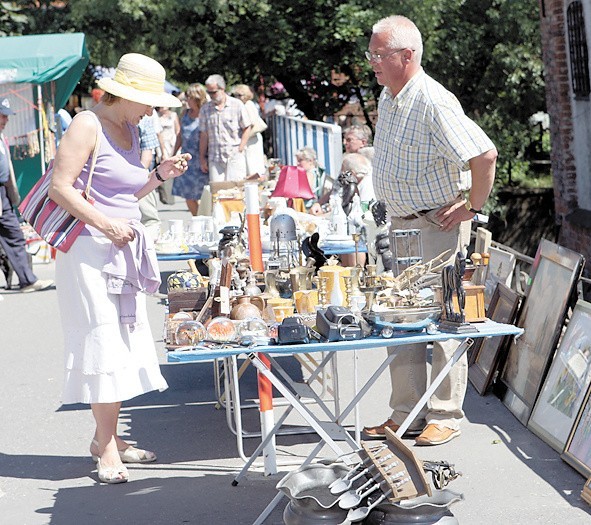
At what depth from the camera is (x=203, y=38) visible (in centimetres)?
2053

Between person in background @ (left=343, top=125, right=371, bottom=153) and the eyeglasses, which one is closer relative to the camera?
the eyeglasses

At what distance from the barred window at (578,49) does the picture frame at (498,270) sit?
4.91 metres

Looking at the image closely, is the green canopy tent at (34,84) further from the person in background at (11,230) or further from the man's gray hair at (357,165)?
the man's gray hair at (357,165)

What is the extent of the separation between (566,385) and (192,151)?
8.53 metres

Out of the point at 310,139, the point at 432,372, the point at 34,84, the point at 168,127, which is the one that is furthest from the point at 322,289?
the point at 168,127

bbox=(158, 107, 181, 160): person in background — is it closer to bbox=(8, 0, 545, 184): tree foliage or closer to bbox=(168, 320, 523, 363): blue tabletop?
bbox=(8, 0, 545, 184): tree foliage

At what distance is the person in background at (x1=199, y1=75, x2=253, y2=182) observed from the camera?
43.3 feet

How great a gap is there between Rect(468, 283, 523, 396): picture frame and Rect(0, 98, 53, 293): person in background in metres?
5.83

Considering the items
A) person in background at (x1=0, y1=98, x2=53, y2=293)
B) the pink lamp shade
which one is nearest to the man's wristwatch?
the pink lamp shade

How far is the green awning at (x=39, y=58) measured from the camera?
50.2ft

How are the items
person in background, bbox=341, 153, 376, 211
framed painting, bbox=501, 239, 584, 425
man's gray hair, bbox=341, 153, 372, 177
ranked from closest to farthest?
framed painting, bbox=501, 239, 584, 425
person in background, bbox=341, 153, 376, 211
man's gray hair, bbox=341, 153, 372, 177

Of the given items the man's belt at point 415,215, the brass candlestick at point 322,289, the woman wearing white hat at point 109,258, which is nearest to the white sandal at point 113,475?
the woman wearing white hat at point 109,258

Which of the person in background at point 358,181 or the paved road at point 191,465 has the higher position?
the person in background at point 358,181

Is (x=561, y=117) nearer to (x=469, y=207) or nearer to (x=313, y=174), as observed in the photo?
(x=313, y=174)
